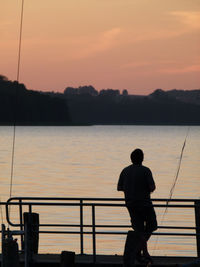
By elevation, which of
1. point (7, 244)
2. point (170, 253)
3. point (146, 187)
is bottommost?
point (170, 253)

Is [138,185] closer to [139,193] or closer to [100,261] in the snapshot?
[139,193]

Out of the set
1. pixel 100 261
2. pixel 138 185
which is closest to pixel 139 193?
pixel 138 185

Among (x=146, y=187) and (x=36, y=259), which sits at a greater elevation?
(x=146, y=187)

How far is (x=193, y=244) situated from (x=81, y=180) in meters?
39.1

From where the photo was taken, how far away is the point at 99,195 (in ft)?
165

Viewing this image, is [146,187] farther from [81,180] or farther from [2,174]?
[2,174]

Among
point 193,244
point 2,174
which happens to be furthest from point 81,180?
point 193,244

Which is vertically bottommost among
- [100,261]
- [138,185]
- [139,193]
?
[100,261]

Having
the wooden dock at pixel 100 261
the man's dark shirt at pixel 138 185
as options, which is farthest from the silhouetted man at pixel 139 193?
the wooden dock at pixel 100 261

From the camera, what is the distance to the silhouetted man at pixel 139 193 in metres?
11.6

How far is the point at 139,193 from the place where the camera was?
11648 mm

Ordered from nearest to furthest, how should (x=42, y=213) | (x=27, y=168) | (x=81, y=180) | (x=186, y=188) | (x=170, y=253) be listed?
(x=170, y=253) → (x=42, y=213) → (x=186, y=188) → (x=81, y=180) → (x=27, y=168)

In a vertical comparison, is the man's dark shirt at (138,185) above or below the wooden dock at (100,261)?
above

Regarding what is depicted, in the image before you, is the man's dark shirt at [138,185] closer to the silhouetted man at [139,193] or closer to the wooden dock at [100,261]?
the silhouetted man at [139,193]
